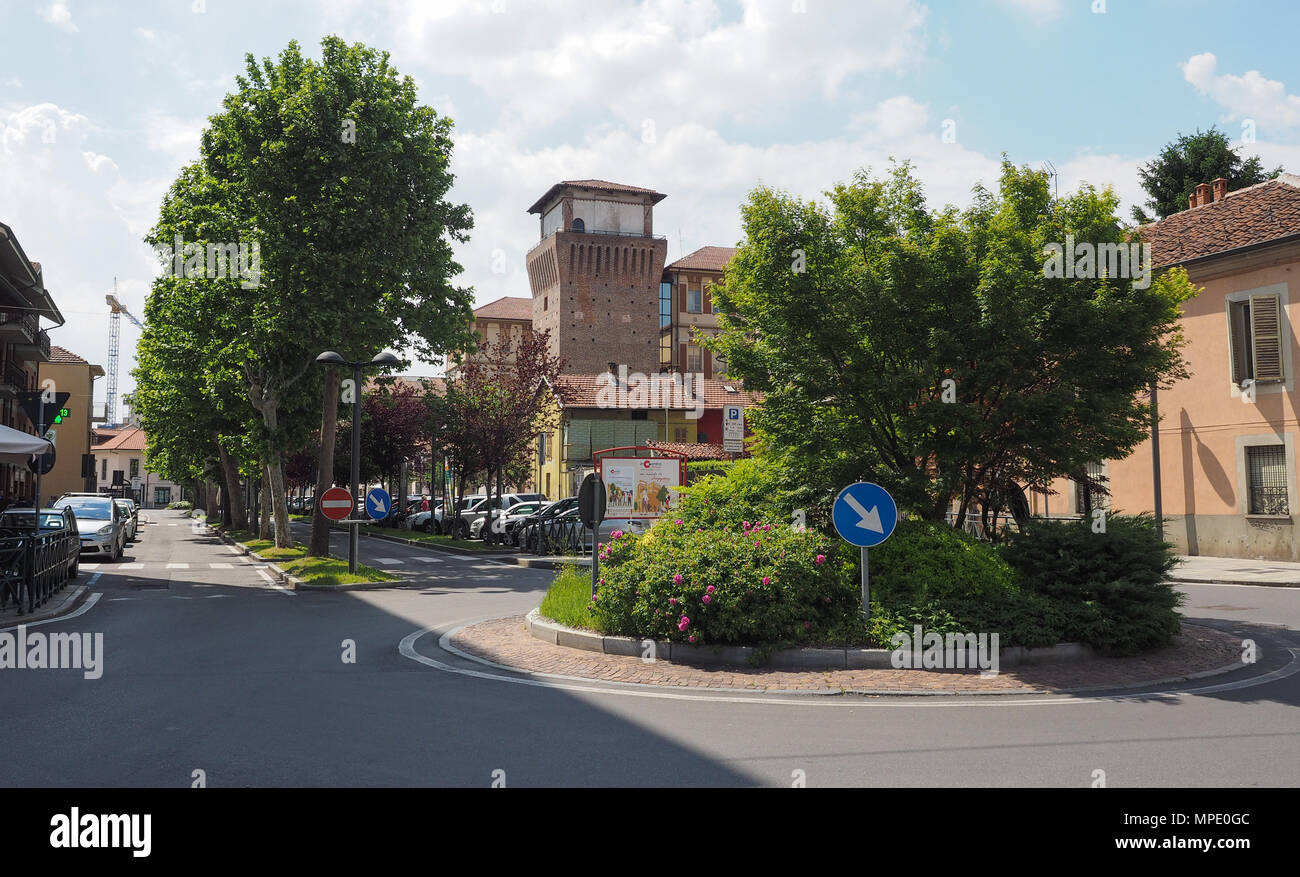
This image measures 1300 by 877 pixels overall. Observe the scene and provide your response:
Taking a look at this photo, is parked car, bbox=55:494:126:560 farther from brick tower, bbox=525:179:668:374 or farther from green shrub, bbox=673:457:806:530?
brick tower, bbox=525:179:668:374

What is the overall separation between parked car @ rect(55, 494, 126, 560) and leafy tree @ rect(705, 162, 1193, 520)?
68.1 ft

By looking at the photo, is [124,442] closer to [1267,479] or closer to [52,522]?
[52,522]

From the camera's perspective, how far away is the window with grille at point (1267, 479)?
933 inches

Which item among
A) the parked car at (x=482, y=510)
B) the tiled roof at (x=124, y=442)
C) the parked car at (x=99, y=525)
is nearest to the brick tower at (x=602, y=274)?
the parked car at (x=482, y=510)

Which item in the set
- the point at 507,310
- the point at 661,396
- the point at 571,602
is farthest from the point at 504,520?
the point at 507,310

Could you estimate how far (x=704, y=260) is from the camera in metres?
82.8

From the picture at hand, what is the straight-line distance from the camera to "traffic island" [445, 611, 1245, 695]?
8.28m

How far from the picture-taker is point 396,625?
13039mm

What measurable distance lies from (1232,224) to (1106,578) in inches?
816

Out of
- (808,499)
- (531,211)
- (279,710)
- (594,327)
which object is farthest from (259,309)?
(531,211)

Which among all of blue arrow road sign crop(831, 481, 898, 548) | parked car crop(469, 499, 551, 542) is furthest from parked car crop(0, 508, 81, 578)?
parked car crop(469, 499, 551, 542)

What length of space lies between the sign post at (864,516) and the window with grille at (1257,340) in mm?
19466
